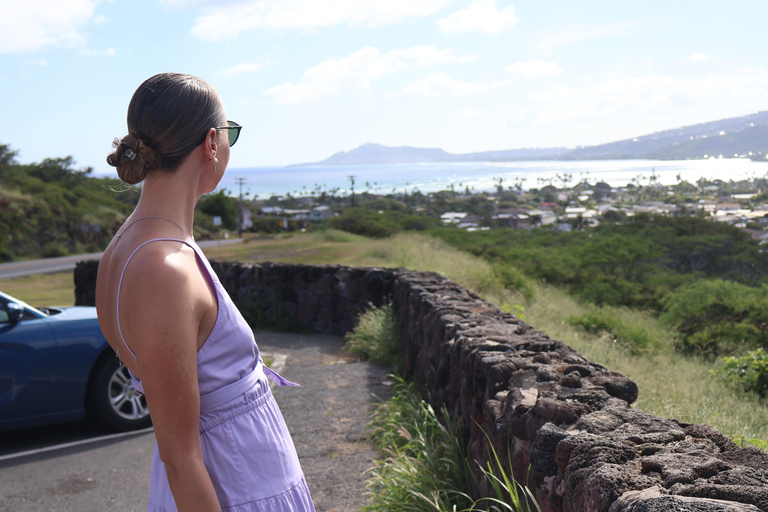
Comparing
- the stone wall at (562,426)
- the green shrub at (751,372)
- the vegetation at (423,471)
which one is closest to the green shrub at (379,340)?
the stone wall at (562,426)

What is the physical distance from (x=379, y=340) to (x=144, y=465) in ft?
13.8

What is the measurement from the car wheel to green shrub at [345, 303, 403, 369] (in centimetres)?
321

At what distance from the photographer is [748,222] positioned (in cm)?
4425

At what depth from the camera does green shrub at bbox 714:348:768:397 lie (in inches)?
277

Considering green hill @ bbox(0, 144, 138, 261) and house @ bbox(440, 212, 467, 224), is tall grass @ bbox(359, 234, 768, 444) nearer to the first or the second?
Result: house @ bbox(440, 212, 467, 224)

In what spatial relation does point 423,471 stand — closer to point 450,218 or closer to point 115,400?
point 115,400

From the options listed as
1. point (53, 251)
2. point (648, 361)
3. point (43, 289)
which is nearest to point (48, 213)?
point (53, 251)

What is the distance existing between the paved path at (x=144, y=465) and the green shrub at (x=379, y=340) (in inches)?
40.0

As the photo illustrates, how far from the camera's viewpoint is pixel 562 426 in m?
2.75

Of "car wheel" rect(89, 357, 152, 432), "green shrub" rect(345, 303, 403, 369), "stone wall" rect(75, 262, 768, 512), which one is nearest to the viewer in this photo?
"stone wall" rect(75, 262, 768, 512)

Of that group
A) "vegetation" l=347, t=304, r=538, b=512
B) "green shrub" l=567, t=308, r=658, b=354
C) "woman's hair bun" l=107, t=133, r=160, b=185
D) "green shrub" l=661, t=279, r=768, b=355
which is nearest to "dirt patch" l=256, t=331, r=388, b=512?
"vegetation" l=347, t=304, r=538, b=512

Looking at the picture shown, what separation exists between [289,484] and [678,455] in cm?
134

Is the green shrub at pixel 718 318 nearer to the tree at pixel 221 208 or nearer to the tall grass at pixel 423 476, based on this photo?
the tall grass at pixel 423 476

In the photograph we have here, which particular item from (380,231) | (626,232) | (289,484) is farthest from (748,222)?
(289,484)
